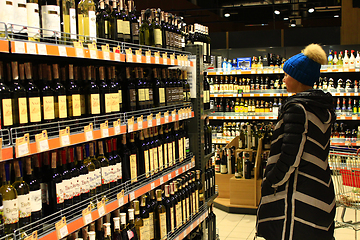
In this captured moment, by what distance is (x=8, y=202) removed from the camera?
170cm

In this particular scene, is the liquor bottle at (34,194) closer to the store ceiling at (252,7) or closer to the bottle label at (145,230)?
the bottle label at (145,230)

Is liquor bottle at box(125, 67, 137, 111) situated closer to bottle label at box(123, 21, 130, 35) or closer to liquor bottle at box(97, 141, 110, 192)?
bottle label at box(123, 21, 130, 35)

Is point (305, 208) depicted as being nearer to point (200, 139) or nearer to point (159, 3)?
point (200, 139)

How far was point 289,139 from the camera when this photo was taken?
2248mm

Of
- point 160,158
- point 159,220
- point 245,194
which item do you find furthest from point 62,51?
point 245,194

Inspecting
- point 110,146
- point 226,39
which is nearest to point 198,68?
point 110,146

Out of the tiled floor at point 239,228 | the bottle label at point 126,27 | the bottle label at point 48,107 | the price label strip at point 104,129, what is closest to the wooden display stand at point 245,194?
the tiled floor at point 239,228

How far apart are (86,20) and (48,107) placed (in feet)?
2.11

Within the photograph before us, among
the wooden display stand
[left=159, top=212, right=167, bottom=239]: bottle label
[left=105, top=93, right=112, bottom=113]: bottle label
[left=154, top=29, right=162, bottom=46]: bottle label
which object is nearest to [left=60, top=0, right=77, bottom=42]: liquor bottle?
[left=105, top=93, right=112, bottom=113]: bottle label

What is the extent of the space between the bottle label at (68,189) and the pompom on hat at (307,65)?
1621 millimetres

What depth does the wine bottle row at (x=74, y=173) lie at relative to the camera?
5.77 ft

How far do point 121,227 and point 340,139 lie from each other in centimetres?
614

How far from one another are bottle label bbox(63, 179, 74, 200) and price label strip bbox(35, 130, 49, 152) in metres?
0.35

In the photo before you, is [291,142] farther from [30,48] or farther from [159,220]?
[30,48]
